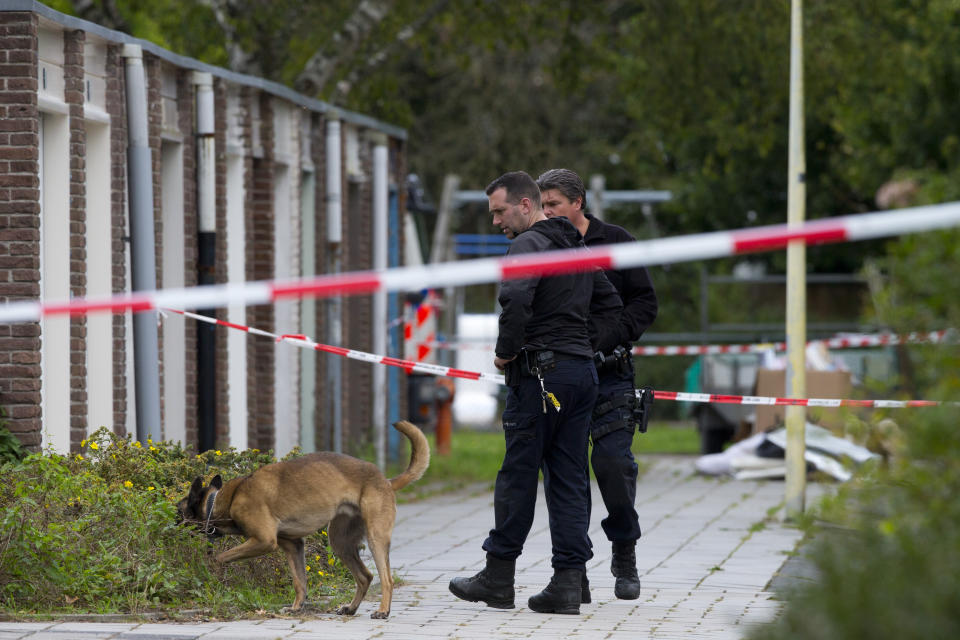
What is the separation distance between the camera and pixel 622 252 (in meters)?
4.75

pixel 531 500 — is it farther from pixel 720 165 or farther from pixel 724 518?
pixel 720 165

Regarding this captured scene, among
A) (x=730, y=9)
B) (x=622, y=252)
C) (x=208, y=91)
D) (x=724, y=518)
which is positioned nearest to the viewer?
(x=622, y=252)

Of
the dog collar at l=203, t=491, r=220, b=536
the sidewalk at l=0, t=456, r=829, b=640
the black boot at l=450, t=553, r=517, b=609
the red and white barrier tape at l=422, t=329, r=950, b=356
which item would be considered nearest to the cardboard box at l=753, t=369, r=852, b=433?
the red and white barrier tape at l=422, t=329, r=950, b=356

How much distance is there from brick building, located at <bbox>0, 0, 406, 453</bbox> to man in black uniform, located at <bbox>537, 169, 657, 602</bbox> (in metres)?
2.81

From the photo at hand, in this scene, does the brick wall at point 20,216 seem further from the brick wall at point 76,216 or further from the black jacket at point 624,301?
the black jacket at point 624,301

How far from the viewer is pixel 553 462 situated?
738cm

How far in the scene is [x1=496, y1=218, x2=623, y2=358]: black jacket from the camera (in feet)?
23.1

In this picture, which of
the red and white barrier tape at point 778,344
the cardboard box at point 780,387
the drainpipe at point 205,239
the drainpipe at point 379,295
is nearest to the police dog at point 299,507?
the red and white barrier tape at point 778,344

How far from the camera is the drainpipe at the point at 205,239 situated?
37.2 ft

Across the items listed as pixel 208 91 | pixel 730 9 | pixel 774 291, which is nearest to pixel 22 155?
pixel 208 91

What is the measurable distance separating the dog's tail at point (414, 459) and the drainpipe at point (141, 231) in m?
3.28

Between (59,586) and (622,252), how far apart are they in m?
3.28

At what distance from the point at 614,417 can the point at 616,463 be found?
9.1 inches

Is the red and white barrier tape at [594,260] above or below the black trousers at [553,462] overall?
above
